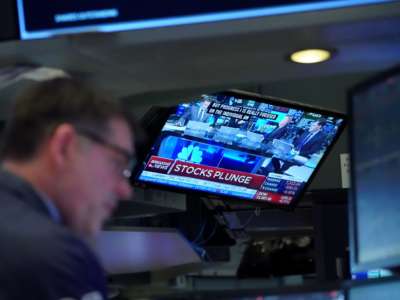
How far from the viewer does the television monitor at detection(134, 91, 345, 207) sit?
2648 mm

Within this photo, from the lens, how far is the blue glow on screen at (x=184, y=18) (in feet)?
3.99

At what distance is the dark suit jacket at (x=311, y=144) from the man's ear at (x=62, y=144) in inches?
78.0

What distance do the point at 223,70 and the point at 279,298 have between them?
1.83ft

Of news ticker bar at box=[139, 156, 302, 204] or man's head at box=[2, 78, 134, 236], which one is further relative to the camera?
news ticker bar at box=[139, 156, 302, 204]

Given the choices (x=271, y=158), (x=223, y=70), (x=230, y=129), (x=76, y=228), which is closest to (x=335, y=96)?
(x=271, y=158)

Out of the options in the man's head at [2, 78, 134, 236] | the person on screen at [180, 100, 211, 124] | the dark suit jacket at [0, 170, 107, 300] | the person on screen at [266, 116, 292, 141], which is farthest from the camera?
the person on screen at [266, 116, 292, 141]

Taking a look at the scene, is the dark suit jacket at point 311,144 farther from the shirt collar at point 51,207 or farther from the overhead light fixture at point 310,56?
the shirt collar at point 51,207

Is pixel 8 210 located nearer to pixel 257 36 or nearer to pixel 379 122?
pixel 257 36

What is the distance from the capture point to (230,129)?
8.99ft

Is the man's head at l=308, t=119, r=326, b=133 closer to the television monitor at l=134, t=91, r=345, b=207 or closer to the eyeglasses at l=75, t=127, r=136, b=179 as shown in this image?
the television monitor at l=134, t=91, r=345, b=207

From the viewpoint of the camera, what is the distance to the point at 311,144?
9.83ft

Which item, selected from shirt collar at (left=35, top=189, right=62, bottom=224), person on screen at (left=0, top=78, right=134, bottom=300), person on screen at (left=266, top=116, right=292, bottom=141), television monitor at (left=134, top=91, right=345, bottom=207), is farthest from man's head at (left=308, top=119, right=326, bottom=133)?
shirt collar at (left=35, top=189, right=62, bottom=224)

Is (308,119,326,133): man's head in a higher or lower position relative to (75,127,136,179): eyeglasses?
lower

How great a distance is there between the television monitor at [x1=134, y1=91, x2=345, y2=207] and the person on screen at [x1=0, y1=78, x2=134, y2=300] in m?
1.46
